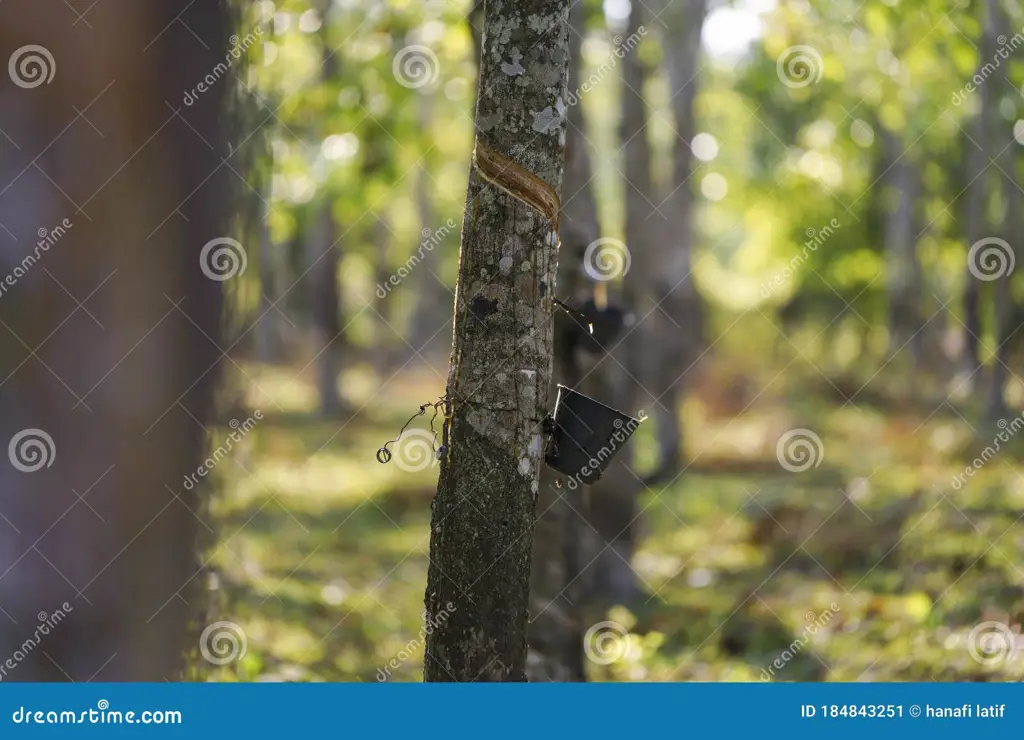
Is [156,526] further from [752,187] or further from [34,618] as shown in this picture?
[752,187]

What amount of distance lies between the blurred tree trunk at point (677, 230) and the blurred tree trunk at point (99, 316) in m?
7.08

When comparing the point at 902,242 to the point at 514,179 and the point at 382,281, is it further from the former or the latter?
the point at 514,179

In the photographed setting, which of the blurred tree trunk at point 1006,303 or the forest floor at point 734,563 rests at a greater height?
the blurred tree trunk at point 1006,303

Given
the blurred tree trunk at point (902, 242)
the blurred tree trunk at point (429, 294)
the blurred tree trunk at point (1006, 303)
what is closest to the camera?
the blurred tree trunk at point (1006, 303)

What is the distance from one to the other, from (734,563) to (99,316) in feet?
25.7

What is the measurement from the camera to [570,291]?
541cm

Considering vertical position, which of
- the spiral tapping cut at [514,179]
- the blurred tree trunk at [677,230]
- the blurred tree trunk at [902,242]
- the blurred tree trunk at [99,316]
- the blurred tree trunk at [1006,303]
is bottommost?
the blurred tree trunk at [99,316]

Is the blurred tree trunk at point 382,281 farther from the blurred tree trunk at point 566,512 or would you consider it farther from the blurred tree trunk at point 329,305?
the blurred tree trunk at point 566,512

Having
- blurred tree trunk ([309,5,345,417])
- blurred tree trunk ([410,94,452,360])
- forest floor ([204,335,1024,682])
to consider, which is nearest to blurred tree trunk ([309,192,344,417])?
blurred tree trunk ([309,5,345,417])

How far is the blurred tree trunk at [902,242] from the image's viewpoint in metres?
19.5

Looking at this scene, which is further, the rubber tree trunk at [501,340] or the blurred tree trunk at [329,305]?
the blurred tree trunk at [329,305]

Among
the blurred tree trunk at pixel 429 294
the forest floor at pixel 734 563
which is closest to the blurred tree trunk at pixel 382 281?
the blurred tree trunk at pixel 429 294

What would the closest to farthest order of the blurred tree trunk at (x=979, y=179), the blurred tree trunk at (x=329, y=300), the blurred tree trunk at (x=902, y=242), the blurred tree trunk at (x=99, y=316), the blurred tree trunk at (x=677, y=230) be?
the blurred tree trunk at (x=99, y=316), the blurred tree trunk at (x=677, y=230), the blurred tree trunk at (x=979, y=179), the blurred tree trunk at (x=329, y=300), the blurred tree trunk at (x=902, y=242)

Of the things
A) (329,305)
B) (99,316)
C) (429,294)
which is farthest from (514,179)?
(429,294)
